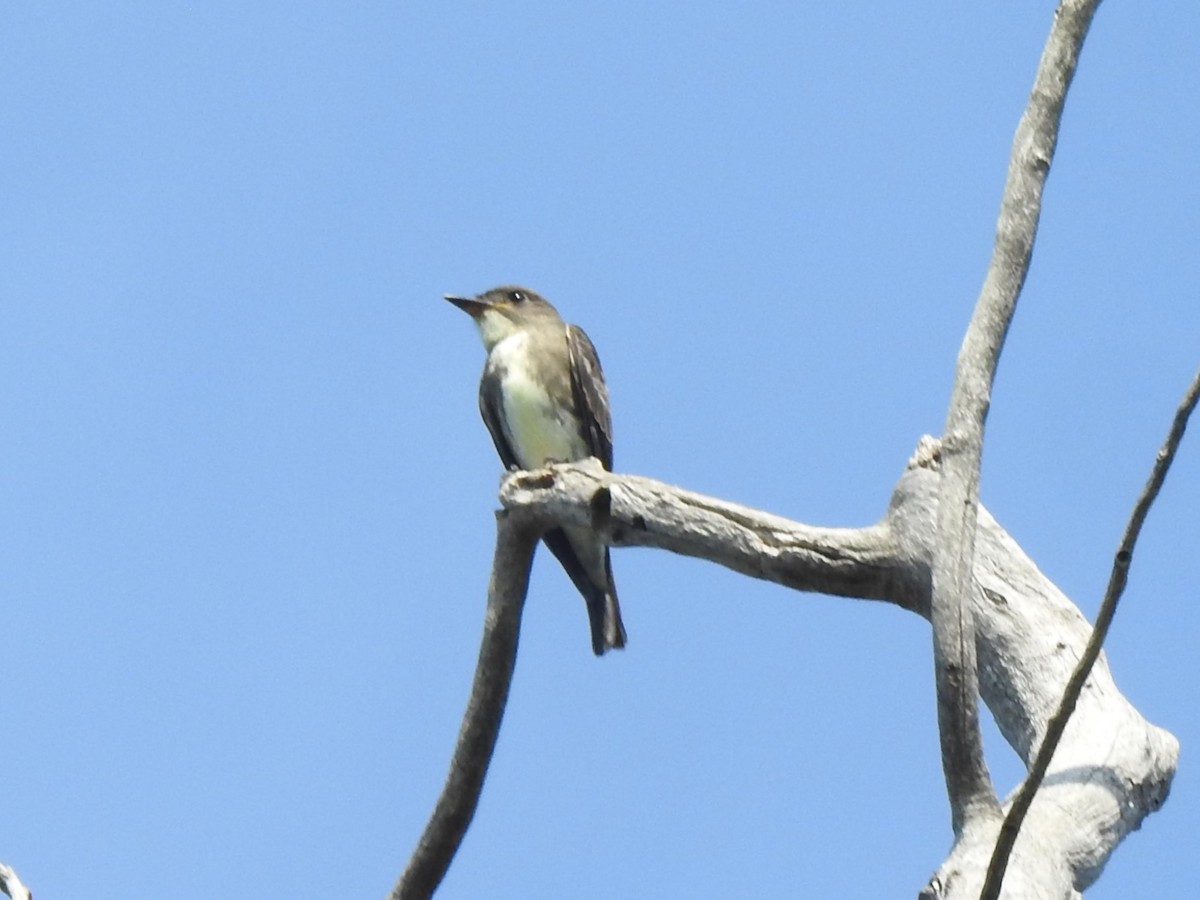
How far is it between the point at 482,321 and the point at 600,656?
9.89 ft

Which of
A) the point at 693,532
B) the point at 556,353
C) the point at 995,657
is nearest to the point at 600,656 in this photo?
the point at 556,353

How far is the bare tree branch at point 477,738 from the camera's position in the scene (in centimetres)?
581

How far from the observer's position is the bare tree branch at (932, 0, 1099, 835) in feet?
13.5

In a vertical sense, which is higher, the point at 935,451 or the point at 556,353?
the point at 556,353

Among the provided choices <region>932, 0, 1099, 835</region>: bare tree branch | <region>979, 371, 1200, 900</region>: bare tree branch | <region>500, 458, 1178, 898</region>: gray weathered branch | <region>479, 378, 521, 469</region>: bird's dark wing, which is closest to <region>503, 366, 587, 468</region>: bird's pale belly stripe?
<region>479, 378, 521, 469</region>: bird's dark wing

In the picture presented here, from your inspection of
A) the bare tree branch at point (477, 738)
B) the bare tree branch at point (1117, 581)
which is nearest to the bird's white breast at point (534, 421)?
the bare tree branch at point (477, 738)

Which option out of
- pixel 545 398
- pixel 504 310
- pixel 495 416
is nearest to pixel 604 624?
pixel 545 398

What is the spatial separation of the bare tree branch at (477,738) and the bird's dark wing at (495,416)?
4.56 m

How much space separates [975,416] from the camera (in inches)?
180

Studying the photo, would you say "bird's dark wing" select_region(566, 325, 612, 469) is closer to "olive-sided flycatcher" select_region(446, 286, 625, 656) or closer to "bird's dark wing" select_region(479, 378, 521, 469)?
"olive-sided flycatcher" select_region(446, 286, 625, 656)

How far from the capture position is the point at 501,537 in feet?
20.3

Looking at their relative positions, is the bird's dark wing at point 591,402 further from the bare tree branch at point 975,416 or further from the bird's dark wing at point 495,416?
the bare tree branch at point 975,416

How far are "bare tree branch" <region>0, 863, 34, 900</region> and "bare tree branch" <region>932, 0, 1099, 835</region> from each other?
8.15 ft

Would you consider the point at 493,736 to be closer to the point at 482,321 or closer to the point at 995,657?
the point at 995,657
